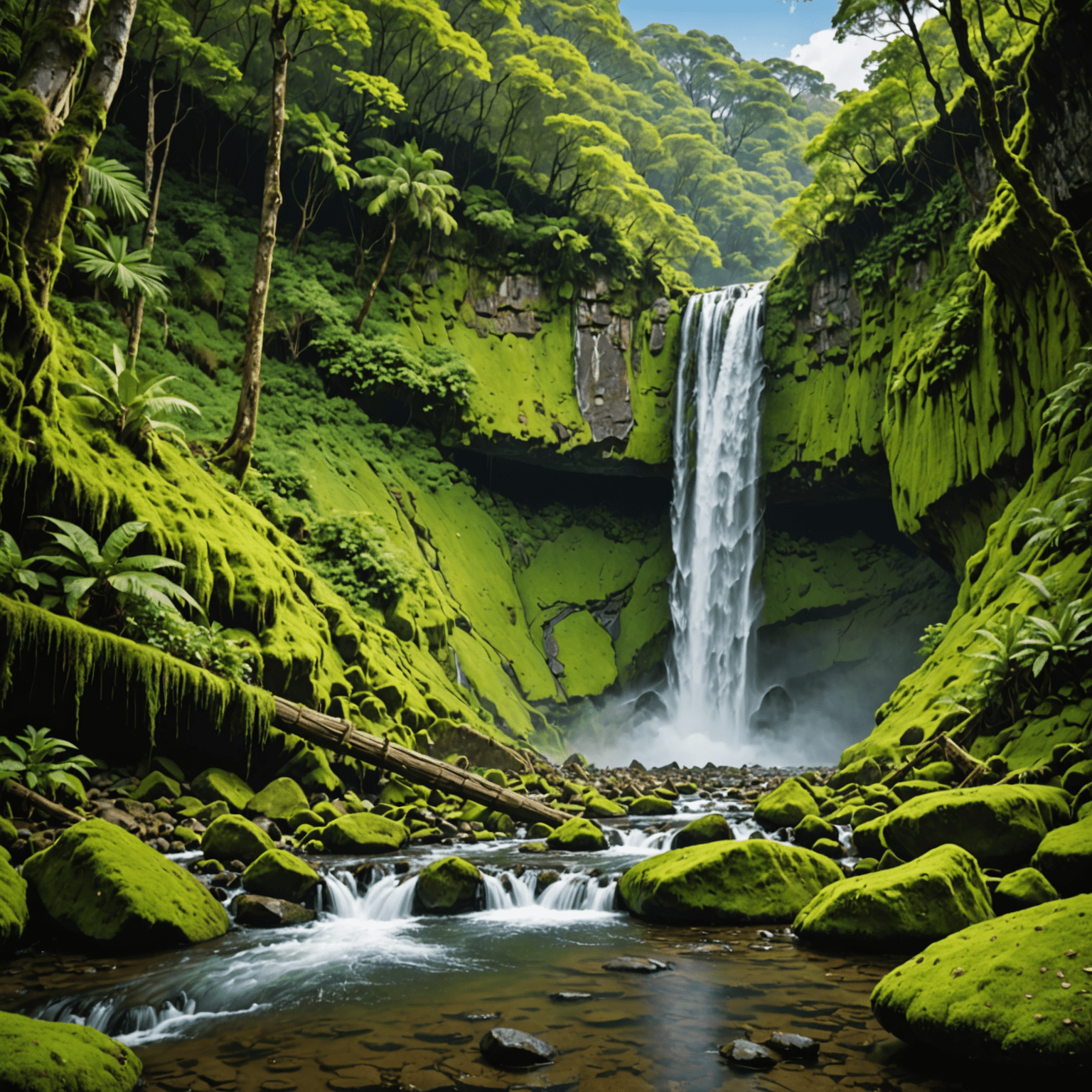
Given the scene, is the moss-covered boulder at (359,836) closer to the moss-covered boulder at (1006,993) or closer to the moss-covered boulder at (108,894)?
the moss-covered boulder at (108,894)

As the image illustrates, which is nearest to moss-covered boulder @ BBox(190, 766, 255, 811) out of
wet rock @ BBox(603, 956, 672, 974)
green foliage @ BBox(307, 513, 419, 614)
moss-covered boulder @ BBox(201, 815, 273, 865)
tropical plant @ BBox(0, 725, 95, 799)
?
moss-covered boulder @ BBox(201, 815, 273, 865)

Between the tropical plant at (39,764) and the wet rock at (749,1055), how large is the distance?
5902 mm

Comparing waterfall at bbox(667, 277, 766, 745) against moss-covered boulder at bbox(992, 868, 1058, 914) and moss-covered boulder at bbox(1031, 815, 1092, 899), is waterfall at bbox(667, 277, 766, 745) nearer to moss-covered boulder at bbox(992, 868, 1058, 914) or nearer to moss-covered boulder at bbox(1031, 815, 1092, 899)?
moss-covered boulder at bbox(1031, 815, 1092, 899)

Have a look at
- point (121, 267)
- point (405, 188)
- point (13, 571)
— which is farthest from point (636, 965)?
point (405, 188)

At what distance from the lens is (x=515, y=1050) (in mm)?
3588

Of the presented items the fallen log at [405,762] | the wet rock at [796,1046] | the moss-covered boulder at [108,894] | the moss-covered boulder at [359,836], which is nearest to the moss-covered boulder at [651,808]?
the fallen log at [405,762]

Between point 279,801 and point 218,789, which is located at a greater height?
point 218,789

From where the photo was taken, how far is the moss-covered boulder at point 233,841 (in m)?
6.89

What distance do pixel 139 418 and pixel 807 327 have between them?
18358 mm

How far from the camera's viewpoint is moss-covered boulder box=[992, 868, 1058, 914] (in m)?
4.86

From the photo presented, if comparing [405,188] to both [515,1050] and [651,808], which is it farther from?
[515,1050]

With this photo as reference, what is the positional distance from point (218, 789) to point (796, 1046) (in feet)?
21.6

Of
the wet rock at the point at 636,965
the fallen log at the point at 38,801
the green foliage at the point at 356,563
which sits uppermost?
the green foliage at the point at 356,563

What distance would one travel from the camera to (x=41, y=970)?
15.0ft
